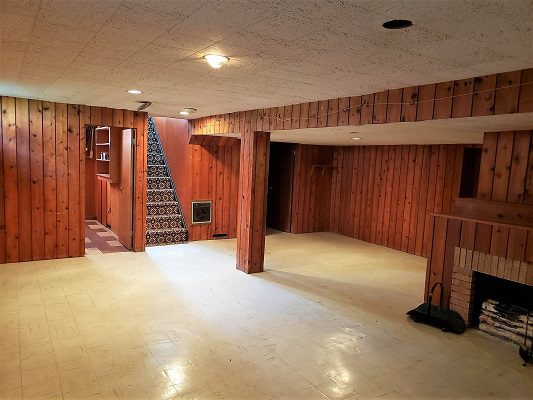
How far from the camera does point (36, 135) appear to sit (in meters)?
5.43

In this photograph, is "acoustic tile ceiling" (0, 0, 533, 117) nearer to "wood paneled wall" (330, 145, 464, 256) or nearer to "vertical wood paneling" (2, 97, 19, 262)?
"vertical wood paneling" (2, 97, 19, 262)

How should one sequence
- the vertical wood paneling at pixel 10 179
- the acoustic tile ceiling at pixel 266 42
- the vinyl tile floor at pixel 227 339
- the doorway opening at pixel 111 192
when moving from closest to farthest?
the acoustic tile ceiling at pixel 266 42, the vinyl tile floor at pixel 227 339, the vertical wood paneling at pixel 10 179, the doorway opening at pixel 111 192

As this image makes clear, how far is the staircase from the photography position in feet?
23.2

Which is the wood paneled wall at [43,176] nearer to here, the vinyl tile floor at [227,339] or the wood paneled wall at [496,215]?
the vinyl tile floor at [227,339]

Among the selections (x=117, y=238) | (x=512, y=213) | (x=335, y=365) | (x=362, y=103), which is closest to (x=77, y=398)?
(x=335, y=365)

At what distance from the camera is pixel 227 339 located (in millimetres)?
3400

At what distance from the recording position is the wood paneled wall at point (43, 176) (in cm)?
530

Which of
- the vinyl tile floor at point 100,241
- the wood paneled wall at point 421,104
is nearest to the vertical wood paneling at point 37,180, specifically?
the vinyl tile floor at point 100,241

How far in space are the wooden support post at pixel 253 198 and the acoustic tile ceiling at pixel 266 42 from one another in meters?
1.68

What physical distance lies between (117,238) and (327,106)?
16.3 feet

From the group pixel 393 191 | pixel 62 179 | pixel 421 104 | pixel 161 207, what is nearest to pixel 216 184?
pixel 161 207

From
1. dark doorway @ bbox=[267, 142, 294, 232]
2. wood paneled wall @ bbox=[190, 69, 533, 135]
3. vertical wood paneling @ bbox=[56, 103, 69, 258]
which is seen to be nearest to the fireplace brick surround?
wood paneled wall @ bbox=[190, 69, 533, 135]

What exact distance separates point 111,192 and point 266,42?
6254mm

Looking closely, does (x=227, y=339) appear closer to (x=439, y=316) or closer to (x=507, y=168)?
(x=439, y=316)
